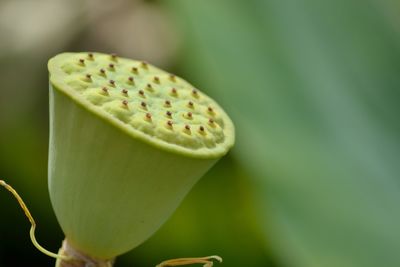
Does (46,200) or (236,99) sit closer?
(236,99)

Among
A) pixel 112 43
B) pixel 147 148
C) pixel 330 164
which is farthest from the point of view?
A: pixel 112 43

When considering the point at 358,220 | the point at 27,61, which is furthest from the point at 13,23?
the point at 358,220

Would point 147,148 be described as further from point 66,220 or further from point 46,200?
point 46,200

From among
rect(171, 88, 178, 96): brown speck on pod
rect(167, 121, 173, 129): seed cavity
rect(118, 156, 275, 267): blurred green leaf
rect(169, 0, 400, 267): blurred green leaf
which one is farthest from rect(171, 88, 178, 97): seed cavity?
rect(118, 156, 275, 267): blurred green leaf

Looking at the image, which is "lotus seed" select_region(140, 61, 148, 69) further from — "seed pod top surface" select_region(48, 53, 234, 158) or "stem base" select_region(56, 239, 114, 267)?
"stem base" select_region(56, 239, 114, 267)

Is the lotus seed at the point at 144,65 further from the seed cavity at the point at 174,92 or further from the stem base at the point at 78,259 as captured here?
the stem base at the point at 78,259

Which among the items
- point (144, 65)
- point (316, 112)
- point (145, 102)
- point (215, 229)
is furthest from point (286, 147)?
point (145, 102)

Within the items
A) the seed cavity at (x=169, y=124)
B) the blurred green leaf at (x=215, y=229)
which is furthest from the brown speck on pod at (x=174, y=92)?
the blurred green leaf at (x=215, y=229)
